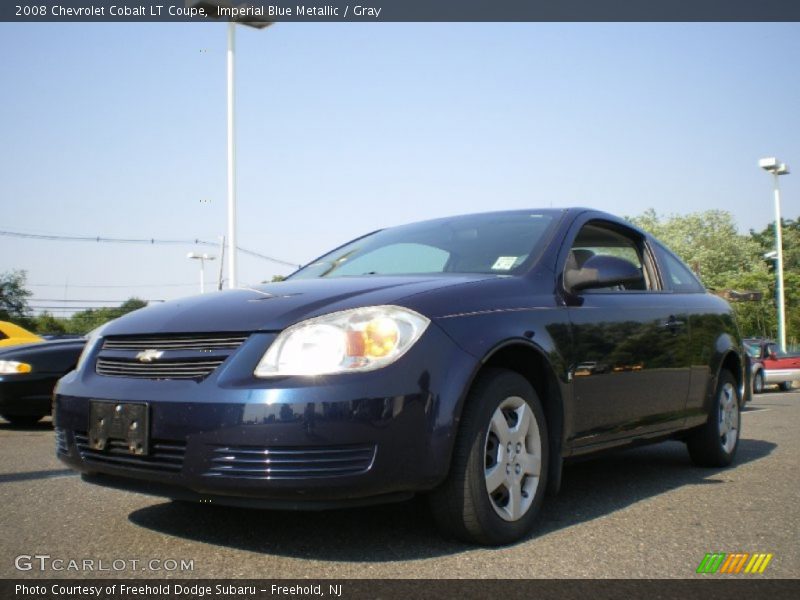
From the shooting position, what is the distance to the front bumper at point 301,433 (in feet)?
9.55

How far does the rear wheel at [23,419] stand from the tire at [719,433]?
6.51 metres

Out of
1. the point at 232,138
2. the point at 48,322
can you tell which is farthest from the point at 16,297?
the point at 232,138

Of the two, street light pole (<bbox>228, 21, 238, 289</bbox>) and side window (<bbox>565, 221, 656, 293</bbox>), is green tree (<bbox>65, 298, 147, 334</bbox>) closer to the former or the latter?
street light pole (<bbox>228, 21, 238, 289</bbox>)

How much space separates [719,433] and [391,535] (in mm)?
2945

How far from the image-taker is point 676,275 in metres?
5.49

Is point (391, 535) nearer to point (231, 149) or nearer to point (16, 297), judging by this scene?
point (231, 149)

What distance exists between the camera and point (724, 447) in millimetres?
5605

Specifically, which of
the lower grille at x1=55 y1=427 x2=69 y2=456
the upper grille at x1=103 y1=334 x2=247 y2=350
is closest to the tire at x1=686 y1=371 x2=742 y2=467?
the upper grille at x1=103 y1=334 x2=247 y2=350

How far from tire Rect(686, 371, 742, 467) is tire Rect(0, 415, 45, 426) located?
651cm

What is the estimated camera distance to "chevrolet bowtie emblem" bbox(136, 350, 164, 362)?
3221 millimetres

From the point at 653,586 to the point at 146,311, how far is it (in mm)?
2316

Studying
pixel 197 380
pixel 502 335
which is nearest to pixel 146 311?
pixel 197 380

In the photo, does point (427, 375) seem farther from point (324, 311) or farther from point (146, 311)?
point (146, 311)

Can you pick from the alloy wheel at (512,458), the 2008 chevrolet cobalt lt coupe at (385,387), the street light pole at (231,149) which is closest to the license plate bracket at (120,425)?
the 2008 chevrolet cobalt lt coupe at (385,387)
